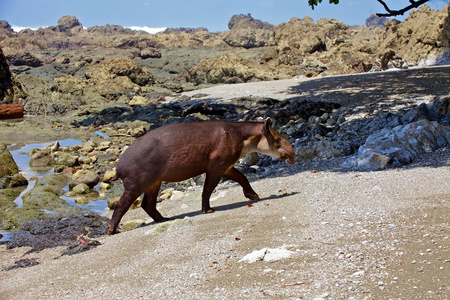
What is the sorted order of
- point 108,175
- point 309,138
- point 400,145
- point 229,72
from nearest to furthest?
point 400,145 < point 309,138 < point 108,175 < point 229,72

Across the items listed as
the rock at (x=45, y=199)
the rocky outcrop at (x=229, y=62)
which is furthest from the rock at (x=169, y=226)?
the rocky outcrop at (x=229, y=62)

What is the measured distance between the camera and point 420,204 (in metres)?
6.00

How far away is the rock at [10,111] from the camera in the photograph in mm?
25375

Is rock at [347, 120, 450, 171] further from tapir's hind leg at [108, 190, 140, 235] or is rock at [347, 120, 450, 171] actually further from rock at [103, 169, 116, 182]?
rock at [103, 169, 116, 182]

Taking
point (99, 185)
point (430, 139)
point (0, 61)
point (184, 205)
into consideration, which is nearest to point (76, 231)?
point (184, 205)

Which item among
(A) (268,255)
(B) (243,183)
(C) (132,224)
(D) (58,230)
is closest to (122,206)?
(C) (132,224)

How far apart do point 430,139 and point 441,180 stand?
2.65 meters

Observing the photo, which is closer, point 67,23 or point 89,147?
point 89,147

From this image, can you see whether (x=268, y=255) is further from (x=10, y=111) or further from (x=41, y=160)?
(x=10, y=111)

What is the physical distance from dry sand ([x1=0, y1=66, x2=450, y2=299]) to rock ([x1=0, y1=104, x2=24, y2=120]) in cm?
1969

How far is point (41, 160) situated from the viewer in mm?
15172

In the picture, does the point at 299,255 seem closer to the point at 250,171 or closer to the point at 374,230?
the point at 374,230

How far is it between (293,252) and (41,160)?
1222 centimetres

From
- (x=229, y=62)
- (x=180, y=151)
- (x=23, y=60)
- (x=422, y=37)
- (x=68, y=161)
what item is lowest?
(x=68, y=161)
